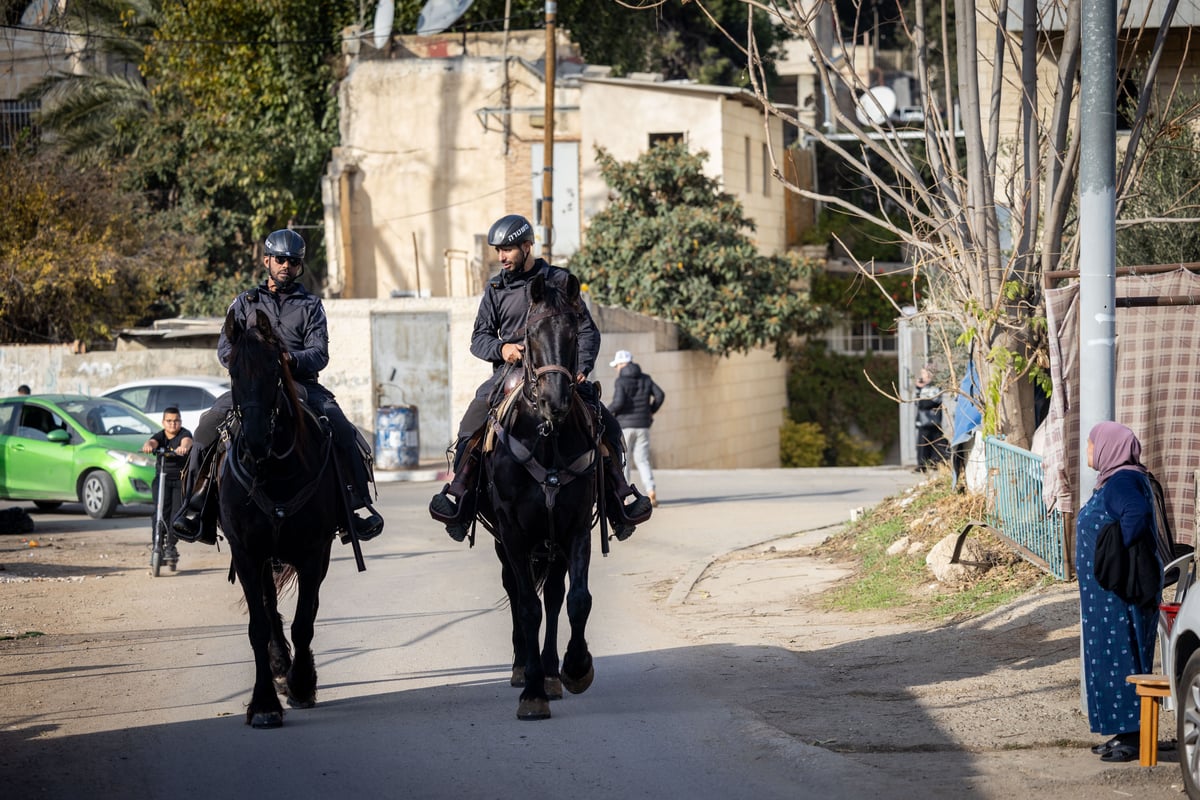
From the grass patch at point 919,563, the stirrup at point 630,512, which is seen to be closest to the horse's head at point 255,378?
the stirrup at point 630,512

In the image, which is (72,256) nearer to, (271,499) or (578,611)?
(271,499)

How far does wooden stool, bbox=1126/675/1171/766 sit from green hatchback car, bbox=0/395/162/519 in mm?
16173

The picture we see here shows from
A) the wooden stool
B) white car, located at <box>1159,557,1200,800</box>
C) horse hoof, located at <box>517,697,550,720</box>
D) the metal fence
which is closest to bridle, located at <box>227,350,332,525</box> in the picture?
horse hoof, located at <box>517,697,550,720</box>

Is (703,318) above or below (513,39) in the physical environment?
below

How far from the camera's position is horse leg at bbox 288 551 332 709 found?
848 cm

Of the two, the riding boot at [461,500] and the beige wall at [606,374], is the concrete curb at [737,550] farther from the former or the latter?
the beige wall at [606,374]

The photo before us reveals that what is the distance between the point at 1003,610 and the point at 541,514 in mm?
4296

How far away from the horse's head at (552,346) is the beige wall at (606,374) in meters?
18.9

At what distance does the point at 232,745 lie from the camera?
7586 millimetres

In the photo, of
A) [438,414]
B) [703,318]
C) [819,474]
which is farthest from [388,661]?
[703,318]

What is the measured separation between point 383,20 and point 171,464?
24.5 meters

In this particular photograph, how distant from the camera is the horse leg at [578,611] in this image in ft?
26.8

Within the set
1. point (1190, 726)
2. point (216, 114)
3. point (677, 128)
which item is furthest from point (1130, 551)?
point (216, 114)

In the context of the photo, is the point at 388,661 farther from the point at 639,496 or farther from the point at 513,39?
the point at 513,39
